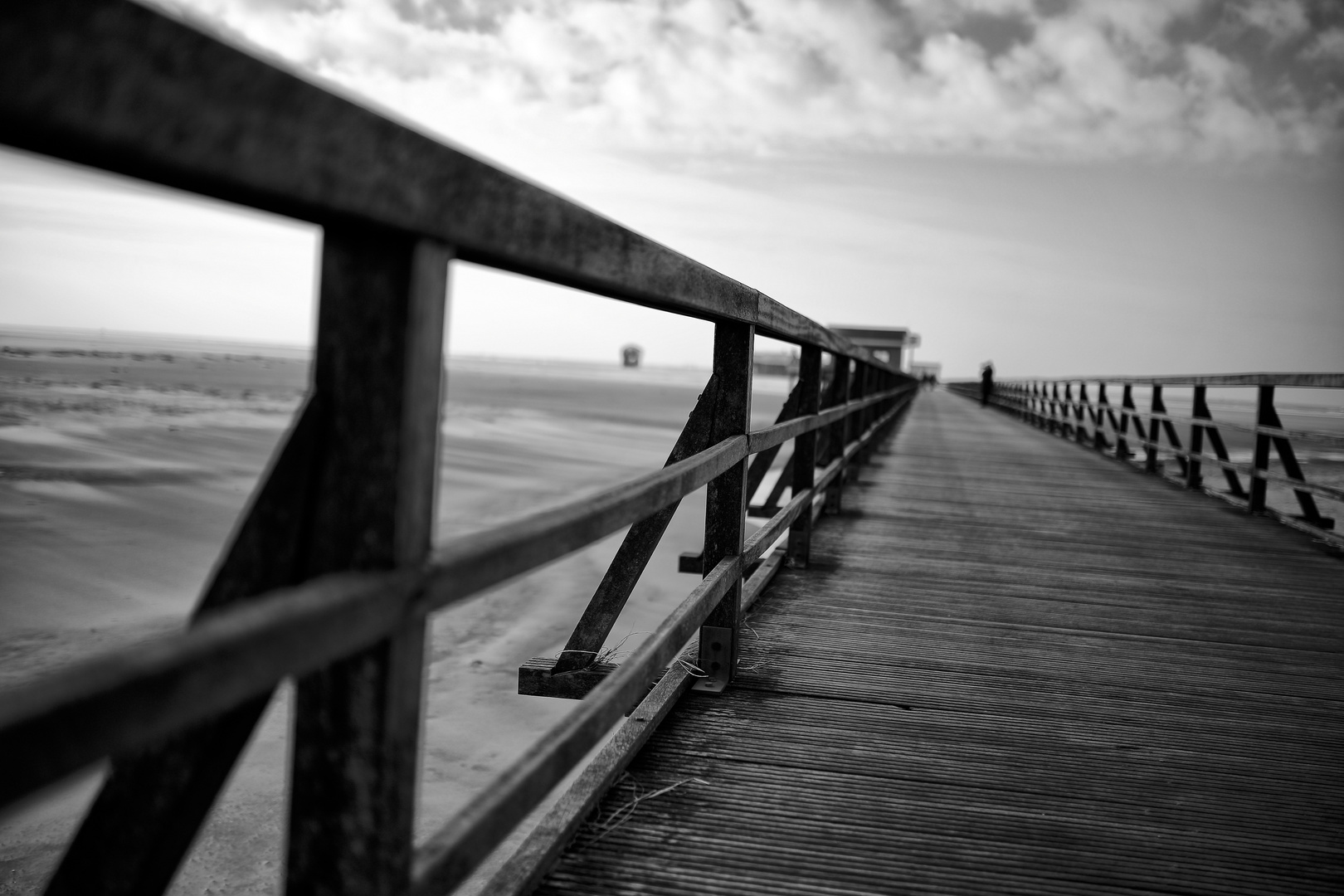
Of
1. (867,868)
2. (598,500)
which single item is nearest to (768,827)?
(867,868)

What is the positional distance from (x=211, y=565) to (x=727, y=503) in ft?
21.9

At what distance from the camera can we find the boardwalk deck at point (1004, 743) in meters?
1.76

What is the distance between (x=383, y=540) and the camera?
0.87 metres

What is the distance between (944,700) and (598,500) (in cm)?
169

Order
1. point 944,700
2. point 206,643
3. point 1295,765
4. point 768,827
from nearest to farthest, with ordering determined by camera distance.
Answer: point 206,643
point 768,827
point 1295,765
point 944,700

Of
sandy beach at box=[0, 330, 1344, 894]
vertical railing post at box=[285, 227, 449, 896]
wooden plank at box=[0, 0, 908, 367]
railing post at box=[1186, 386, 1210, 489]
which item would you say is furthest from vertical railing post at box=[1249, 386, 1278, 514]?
vertical railing post at box=[285, 227, 449, 896]

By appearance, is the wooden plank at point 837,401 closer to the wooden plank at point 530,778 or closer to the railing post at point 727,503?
the railing post at point 727,503

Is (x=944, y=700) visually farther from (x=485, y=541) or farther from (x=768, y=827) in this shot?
(x=485, y=541)

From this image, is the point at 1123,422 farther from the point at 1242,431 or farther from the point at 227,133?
the point at 227,133

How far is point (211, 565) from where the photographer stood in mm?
7754

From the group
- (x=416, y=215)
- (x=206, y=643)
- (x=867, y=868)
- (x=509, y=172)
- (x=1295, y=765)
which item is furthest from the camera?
(x=1295, y=765)

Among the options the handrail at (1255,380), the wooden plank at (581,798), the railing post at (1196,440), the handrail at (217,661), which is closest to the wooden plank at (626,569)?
the wooden plank at (581,798)

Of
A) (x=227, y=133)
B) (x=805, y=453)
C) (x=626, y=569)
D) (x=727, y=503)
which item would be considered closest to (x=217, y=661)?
(x=227, y=133)

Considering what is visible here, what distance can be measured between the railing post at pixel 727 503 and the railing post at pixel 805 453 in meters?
1.11
